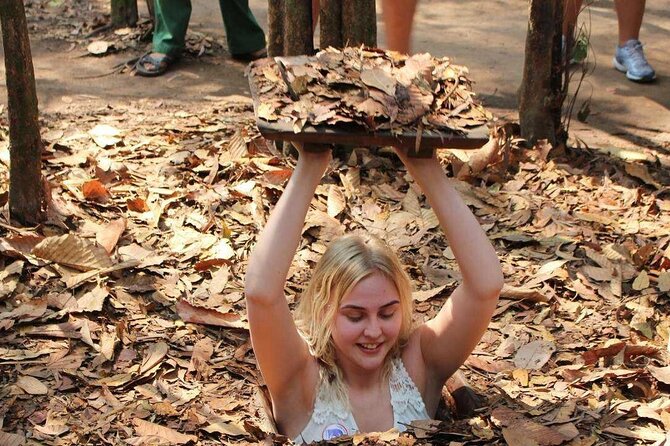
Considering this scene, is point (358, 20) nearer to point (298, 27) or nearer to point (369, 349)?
point (298, 27)

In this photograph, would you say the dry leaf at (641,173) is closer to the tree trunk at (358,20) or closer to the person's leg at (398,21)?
the person's leg at (398,21)

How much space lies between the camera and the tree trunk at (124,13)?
820 centimetres

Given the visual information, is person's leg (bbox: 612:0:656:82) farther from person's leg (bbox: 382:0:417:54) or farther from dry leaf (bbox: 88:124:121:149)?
dry leaf (bbox: 88:124:121:149)

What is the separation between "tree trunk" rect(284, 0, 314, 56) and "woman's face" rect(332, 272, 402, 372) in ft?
7.43

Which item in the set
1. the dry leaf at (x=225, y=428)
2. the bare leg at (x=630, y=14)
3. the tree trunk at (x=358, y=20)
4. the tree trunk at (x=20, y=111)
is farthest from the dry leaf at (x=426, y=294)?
the bare leg at (x=630, y=14)

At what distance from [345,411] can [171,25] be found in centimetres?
Result: 436

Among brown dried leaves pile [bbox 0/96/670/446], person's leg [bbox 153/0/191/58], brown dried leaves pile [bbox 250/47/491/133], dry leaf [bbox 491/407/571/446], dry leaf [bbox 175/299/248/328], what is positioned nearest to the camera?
brown dried leaves pile [bbox 250/47/491/133]

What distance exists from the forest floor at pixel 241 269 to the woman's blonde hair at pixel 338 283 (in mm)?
322

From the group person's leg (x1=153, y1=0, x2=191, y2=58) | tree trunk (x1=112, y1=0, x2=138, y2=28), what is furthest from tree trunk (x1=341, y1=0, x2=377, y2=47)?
tree trunk (x1=112, y1=0, x2=138, y2=28)

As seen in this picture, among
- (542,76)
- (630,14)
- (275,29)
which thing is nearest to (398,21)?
(275,29)

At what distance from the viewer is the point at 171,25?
715 centimetres

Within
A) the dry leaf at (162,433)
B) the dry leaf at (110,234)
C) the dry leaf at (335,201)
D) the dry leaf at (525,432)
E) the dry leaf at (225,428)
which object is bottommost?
the dry leaf at (335,201)

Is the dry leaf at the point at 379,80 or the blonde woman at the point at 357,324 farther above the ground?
the dry leaf at the point at 379,80

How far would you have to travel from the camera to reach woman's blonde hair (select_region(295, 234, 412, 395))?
11.1ft
